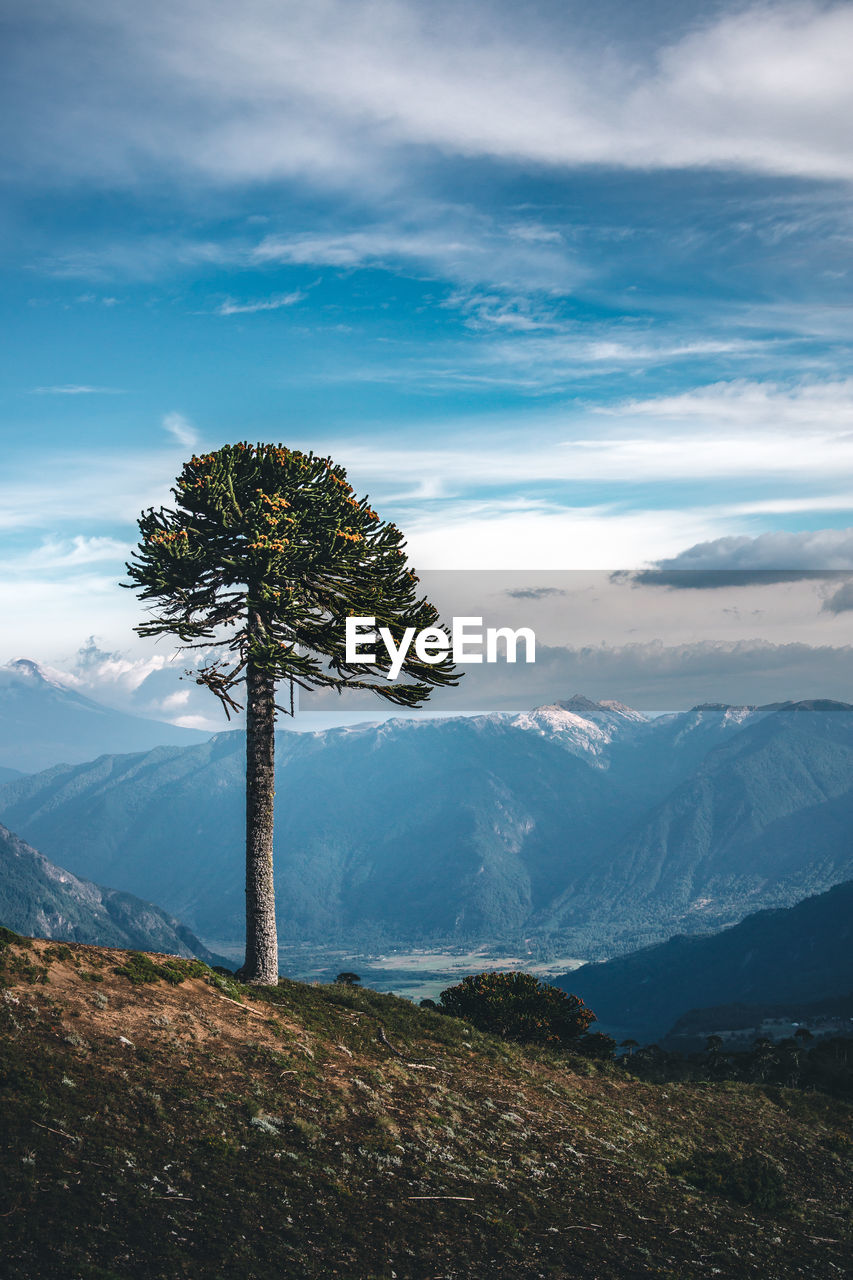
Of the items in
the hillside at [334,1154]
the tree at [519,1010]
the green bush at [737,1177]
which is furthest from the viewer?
the tree at [519,1010]

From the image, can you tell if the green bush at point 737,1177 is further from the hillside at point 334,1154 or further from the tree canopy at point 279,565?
the tree canopy at point 279,565

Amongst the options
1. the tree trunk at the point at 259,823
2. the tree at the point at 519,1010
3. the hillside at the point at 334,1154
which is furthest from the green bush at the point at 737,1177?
the tree trunk at the point at 259,823

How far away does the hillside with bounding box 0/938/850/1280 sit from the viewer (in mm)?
12172

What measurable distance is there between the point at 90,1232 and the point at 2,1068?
4981 mm

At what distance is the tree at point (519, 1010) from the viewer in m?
33.6

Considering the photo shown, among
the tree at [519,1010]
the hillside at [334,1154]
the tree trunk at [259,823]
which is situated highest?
the tree trunk at [259,823]

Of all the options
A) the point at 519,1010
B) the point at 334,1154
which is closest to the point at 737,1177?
the point at 334,1154

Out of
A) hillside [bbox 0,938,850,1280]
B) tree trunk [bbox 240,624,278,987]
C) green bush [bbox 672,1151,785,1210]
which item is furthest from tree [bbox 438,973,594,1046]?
green bush [bbox 672,1151,785,1210]

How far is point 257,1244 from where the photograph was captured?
12.2 metres

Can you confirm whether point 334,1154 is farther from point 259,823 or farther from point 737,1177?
point 737,1177

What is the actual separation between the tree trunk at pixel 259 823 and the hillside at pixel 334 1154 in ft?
5.42

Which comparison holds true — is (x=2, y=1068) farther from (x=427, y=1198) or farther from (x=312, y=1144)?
(x=427, y=1198)

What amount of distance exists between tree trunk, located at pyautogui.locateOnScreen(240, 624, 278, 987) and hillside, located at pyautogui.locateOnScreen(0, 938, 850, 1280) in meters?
1.65

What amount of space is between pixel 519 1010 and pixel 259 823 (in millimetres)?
15402
